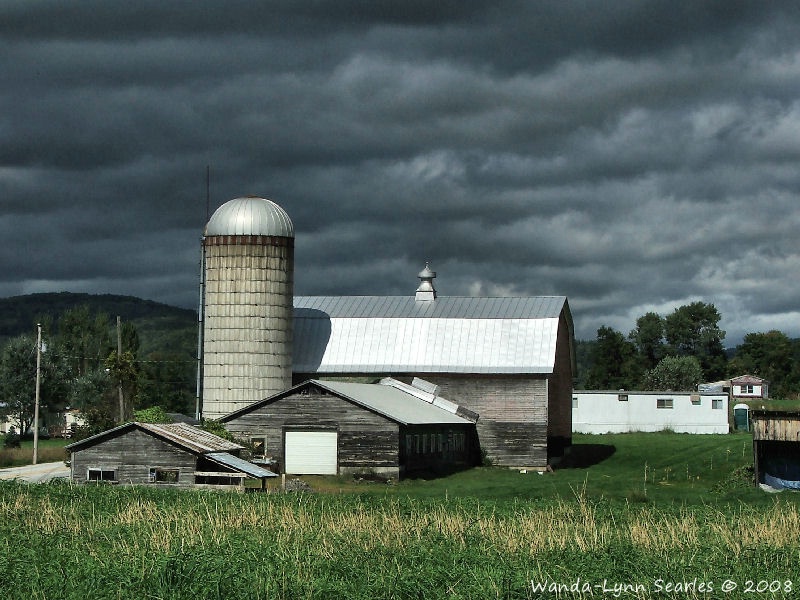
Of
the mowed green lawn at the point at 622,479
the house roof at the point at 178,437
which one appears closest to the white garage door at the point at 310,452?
the mowed green lawn at the point at 622,479

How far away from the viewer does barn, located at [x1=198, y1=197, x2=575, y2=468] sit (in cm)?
5366

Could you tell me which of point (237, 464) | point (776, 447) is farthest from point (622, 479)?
point (237, 464)

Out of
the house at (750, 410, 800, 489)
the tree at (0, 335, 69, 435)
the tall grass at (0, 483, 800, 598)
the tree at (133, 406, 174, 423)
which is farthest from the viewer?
the tree at (0, 335, 69, 435)

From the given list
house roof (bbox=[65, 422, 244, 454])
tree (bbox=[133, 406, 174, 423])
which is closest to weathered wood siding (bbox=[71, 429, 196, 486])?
house roof (bbox=[65, 422, 244, 454])

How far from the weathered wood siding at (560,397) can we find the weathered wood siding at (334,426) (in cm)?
1085

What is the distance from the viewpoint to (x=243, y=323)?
54031 millimetres

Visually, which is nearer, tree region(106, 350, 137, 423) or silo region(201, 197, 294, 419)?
silo region(201, 197, 294, 419)

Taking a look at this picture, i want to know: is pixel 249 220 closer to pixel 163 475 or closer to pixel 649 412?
pixel 163 475

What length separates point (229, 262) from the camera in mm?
54188

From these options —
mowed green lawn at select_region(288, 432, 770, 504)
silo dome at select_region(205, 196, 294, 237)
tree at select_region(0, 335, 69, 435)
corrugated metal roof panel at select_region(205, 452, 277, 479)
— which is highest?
silo dome at select_region(205, 196, 294, 237)

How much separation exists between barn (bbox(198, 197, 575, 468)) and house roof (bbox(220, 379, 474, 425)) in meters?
1.96

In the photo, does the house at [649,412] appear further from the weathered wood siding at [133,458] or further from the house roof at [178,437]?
the weathered wood siding at [133,458]

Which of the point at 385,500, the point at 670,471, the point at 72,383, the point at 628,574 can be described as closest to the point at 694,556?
the point at 628,574

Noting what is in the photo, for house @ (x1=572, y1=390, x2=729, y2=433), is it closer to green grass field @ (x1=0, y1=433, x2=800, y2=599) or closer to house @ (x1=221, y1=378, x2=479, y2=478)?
house @ (x1=221, y1=378, x2=479, y2=478)
